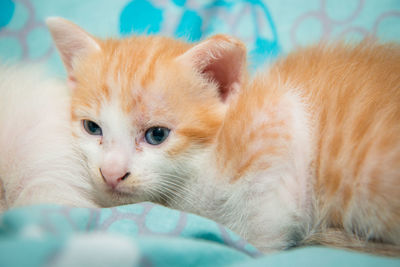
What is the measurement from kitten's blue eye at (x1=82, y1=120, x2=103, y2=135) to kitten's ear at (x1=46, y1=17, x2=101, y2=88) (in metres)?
0.20

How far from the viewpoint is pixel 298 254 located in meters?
0.56

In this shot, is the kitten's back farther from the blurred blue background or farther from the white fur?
the white fur

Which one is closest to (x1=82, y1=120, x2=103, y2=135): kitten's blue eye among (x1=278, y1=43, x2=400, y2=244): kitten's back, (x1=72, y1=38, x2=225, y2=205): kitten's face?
(x1=72, y1=38, x2=225, y2=205): kitten's face

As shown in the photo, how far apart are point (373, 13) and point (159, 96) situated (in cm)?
110

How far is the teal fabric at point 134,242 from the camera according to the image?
38 cm

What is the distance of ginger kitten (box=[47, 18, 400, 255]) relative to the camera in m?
0.68

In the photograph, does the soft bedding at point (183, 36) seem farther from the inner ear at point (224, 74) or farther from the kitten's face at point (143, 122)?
the inner ear at point (224, 74)

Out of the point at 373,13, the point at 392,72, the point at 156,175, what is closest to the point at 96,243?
the point at 156,175

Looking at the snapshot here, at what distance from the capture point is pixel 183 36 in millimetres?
1121

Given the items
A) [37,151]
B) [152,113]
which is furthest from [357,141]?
[37,151]

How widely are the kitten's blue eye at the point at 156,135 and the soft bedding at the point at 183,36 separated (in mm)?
149

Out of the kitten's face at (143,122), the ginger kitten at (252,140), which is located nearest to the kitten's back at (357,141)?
the ginger kitten at (252,140)

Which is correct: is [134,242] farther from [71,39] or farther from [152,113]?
[71,39]

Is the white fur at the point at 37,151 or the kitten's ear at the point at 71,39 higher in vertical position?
the kitten's ear at the point at 71,39
